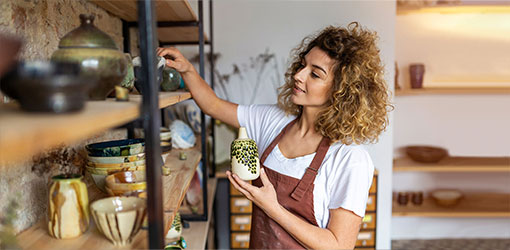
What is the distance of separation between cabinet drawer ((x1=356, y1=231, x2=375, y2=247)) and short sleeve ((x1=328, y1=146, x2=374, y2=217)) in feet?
4.92

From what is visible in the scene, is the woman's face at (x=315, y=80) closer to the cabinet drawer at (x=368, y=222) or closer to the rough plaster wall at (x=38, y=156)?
the rough plaster wall at (x=38, y=156)

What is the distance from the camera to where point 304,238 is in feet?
4.22

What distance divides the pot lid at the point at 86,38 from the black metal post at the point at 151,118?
12cm

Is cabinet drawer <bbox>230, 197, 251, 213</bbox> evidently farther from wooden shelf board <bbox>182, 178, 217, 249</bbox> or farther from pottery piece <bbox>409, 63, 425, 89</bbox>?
pottery piece <bbox>409, 63, 425, 89</bbox>

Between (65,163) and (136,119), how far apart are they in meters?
0.59

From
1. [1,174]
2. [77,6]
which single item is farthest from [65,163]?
[77,6]

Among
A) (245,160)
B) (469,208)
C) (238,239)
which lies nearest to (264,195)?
(245,160)

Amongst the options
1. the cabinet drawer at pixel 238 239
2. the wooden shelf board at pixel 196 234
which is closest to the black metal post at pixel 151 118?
the wooden shelf board at pixel 196 234

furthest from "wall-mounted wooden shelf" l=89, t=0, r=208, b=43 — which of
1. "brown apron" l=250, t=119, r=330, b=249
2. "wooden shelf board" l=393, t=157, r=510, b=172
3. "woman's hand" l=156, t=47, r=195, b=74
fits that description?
"wooden shelf board" l=393, t=157, r=510, b=172

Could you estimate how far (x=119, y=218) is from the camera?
748mm

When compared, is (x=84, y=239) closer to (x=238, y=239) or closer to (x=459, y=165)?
(x=238, y=239)

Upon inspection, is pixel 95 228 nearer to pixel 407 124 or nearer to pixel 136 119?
pixel 136 119

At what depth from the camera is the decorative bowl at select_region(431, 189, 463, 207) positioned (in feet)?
10.0

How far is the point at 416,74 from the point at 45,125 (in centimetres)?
294
